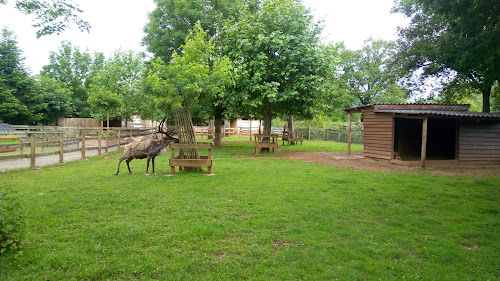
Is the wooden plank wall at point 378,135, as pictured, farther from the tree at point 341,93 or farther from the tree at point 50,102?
the tree at point 50,102

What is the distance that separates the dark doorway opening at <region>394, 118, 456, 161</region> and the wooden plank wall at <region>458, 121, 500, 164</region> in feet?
5.30

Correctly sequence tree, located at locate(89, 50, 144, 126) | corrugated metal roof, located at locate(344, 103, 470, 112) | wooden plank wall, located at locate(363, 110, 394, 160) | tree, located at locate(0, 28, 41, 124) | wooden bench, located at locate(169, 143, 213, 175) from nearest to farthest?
wooden bench, located at locate(169, 143, 213, 175)
wooden plank wall, located at locate(363, 110, 394, 160)
corrugated metal roof, located at locate(344, 103, 470, 112)
tree, located at locate(89, 50, 144, 126)
tree, located at locate(0, 28, 41, 124)

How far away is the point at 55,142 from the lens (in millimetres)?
11562

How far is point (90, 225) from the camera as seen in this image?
5066 mm

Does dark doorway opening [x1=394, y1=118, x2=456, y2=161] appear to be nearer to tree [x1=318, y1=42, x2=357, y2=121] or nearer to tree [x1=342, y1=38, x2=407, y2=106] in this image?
tree [x1=318, y1=42, x2=357, y2=121]

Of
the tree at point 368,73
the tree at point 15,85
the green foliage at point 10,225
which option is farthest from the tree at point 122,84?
the tree at point 368,73

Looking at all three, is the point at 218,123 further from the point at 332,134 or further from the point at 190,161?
the point at 332,134

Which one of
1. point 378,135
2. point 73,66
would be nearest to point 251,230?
point 378,135

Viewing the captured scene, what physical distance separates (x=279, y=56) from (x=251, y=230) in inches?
479

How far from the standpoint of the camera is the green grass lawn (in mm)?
3814

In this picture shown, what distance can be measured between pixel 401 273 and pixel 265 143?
1400 cm

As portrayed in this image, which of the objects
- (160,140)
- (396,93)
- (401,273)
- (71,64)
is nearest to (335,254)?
(401,273)

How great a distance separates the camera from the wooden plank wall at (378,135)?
14.6m

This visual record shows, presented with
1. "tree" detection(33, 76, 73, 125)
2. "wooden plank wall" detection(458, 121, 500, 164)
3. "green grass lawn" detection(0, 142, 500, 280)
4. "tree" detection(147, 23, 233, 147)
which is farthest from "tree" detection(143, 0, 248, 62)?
"tree" detection(33, 76, 73, 125)
